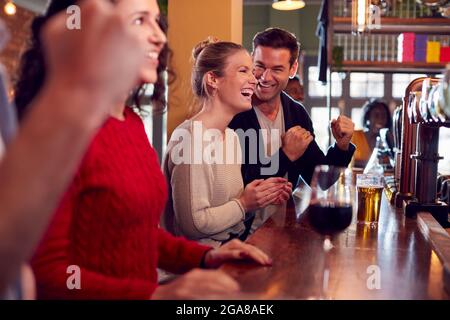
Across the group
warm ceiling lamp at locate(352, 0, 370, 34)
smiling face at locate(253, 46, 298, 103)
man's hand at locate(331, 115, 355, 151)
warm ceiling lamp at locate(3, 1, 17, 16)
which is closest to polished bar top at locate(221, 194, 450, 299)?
man's hand at locate(331, 115, 355, 151)

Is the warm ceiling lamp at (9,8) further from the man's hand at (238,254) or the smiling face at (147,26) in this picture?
the man's hand at (238,254)

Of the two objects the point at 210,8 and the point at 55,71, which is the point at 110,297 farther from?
the point at 210,8

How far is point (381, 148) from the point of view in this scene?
14.3 ft

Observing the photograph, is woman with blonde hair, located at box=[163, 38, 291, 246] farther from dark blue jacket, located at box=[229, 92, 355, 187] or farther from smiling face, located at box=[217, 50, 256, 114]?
dark blue jacket, located at box=[229, 92, 355, 187]

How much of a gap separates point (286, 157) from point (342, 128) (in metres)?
0.30

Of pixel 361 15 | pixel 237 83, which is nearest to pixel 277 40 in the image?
pixel 237 83

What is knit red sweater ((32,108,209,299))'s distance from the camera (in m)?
1.08

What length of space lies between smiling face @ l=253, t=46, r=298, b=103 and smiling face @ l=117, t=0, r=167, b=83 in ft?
4.42

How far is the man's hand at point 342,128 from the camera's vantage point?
101 inches

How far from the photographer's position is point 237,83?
236 cm

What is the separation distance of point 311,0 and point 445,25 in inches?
203

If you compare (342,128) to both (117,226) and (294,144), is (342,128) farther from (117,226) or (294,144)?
(117,226)

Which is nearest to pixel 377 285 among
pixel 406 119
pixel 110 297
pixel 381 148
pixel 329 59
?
pixel 110 297

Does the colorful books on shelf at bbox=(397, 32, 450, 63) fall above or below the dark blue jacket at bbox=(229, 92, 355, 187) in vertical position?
above
